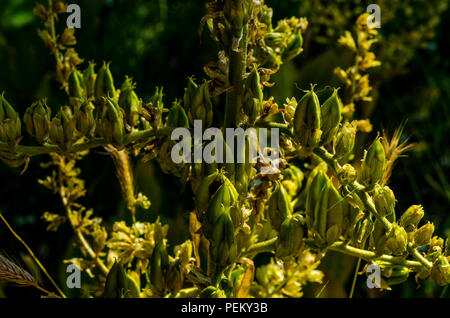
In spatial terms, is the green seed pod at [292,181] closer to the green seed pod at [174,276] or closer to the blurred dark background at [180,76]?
the green seed pod at [174,276]

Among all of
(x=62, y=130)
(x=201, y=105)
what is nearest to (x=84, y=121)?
(x=62, y=130)

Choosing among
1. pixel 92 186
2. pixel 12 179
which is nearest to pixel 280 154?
pixel 92 186

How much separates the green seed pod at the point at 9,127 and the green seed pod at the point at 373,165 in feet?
1.31

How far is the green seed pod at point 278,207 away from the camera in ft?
2.02

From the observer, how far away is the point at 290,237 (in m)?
0.59

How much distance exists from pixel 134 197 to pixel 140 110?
21 cm

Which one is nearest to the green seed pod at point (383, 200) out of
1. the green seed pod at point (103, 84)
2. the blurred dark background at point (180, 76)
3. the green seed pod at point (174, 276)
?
the green seed pod at point (174, 276)

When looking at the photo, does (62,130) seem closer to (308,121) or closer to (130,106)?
(130,106)

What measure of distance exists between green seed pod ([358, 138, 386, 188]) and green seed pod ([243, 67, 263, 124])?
0.43ft

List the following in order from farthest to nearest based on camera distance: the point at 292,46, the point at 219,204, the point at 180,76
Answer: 1. the point at 180,76
2. the point at 292,46
3. the point at 219,204

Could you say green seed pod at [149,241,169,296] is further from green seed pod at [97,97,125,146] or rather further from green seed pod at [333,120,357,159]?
green seed pod at [333,120,357,159]

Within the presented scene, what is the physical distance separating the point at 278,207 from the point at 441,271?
0.62 ft

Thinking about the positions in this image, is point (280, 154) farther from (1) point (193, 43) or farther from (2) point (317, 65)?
(1) point (193, 43)

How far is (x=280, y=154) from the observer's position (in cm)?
65
